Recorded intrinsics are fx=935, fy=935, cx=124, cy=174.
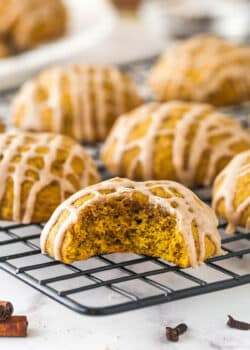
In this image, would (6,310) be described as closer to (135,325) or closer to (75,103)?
(135,325)

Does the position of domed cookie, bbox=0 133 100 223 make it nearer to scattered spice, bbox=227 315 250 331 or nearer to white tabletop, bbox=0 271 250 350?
white tabletop, bbox=0 271 250 350

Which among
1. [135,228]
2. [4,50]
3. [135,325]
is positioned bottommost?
[135,325]

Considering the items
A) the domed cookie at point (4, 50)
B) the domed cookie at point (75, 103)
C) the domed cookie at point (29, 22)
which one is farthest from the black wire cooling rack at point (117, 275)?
the domed cookie at point (29, 22)

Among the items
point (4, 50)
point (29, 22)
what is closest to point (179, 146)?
point (4, 50)

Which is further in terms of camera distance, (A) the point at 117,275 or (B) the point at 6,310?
(A) the point at 117,275

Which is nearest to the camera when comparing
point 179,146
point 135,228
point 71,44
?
point 135,228

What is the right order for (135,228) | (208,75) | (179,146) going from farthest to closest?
1. (208,75)
2. (179,146)
3. (135,228)

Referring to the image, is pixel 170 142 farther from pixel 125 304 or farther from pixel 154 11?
pixel 154 11

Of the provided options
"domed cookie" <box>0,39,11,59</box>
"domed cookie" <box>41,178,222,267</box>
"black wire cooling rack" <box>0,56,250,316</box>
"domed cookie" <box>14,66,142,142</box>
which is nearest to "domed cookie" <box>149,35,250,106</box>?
"domed cookie" <box>14,66,142,142</box>
